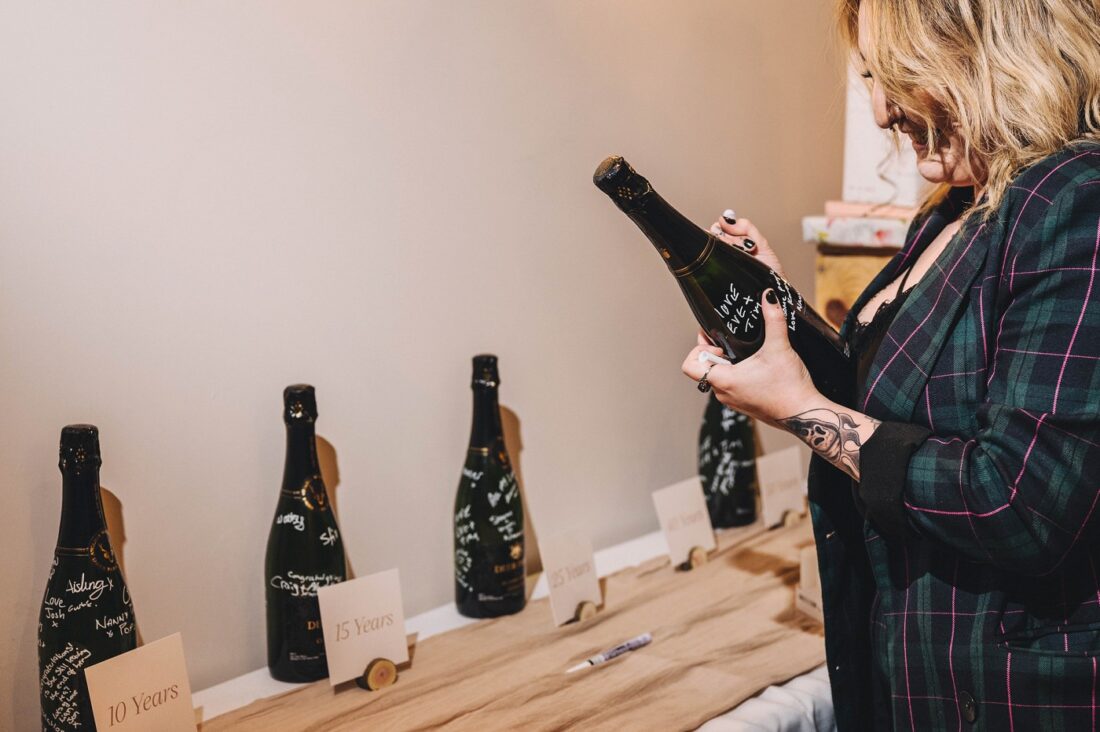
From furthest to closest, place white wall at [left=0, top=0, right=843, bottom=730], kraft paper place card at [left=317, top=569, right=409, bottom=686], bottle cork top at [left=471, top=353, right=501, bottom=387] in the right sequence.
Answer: bottle cork top at [left=471, top=353, right=501, bottom=387], kraft paper place card at [left=317, top=569, right=409, bottom=686], white wall at [left=0, top=0, right=843, bottom=730]

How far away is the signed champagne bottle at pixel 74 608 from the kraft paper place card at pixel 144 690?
0.06 m

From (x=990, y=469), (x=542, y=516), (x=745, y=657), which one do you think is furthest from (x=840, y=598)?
(x=542, y=516)

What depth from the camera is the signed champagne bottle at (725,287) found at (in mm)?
918

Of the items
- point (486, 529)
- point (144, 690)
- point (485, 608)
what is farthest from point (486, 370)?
point (144, 690)

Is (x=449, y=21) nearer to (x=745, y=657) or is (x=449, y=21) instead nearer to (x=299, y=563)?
(x=299, y=563)

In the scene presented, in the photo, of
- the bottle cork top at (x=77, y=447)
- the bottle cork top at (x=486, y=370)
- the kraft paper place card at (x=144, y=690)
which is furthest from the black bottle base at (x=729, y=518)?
the bottle cork top at (x=77, y=447)

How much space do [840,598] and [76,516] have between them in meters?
0.79

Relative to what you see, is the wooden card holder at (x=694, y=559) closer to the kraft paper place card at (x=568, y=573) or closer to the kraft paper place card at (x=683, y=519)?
the kraft paper place card at (x=683, y=519)

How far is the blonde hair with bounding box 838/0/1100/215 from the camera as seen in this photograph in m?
0.82

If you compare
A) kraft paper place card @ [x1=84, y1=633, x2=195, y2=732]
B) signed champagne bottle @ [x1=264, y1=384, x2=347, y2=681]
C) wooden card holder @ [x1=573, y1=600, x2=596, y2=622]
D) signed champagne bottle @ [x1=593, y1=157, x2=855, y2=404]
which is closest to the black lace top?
signed champagne bottle @ [x1=593, y1=157, x2=855, y2=404]

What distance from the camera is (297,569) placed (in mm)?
1131

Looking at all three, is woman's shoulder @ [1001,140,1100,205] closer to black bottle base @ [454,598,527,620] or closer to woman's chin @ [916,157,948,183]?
woman's chin @ [916,157,948,183]

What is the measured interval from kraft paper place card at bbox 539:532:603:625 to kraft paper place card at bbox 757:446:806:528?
0.41 meters

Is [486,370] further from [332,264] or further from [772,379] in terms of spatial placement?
[772,379]
